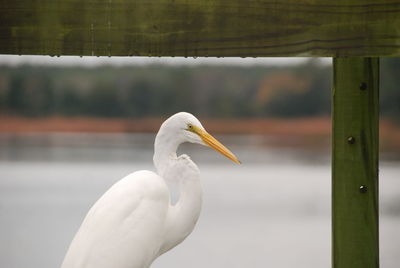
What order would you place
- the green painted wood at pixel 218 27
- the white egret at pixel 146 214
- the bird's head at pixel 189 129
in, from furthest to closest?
the bird's head at pixel 189 129
the white egret at pixel 146 214
the green painted wood at pixel 218 27

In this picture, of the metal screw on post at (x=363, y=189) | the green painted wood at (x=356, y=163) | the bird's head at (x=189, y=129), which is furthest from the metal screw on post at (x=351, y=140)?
the bird's head at (x=189, y=129)

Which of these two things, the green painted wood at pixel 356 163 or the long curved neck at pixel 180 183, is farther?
the long curved neck at pixel 180 183

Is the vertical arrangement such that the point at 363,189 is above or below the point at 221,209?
above

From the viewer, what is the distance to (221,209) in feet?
35.5

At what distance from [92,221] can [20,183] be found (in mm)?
11631

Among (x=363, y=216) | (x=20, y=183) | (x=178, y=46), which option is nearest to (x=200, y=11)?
(x=178, y=46)

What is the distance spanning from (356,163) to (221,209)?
9.10 m

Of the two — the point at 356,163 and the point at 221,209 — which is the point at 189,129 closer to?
the point at 356,163

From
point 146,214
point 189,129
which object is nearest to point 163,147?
point 189,129

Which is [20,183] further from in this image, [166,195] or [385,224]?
[166,195]

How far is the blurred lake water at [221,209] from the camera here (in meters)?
7.46

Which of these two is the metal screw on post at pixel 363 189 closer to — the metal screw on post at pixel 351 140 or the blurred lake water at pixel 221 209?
the metal screw on post at pixel 351 140

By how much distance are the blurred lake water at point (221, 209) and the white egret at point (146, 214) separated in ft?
14.3

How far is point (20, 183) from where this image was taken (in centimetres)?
1348
